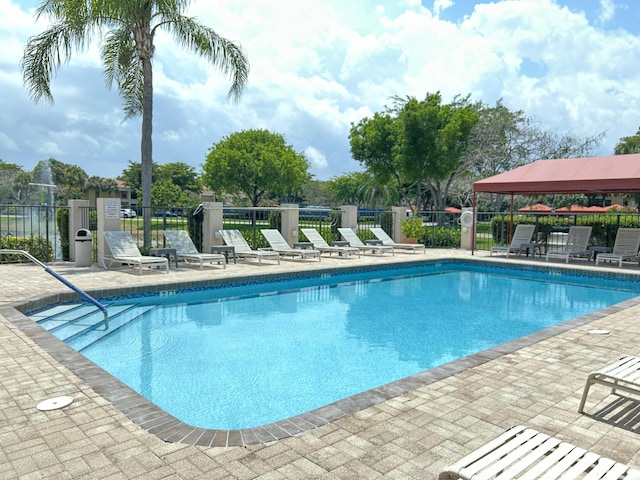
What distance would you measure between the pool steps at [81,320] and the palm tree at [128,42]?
511 centimetres

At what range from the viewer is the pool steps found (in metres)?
7.07

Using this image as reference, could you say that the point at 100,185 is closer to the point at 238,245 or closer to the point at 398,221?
the point at 398,221

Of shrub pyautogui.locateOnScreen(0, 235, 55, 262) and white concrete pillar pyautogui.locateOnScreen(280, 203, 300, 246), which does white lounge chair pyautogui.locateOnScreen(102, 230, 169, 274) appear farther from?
white concrete pillar pyautogui.locateOnScreen(280, 203, 300, 246)

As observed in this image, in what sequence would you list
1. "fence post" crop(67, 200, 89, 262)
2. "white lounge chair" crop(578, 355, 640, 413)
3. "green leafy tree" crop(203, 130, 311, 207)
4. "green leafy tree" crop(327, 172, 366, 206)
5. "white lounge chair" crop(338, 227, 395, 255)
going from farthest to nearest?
"green leafy tree" crop(327, 172, 366, 206)
"green leafy tree" crop(203, 130, 311, 207)
"white lounge chair" crop(338, 227, 395, 255)
"fence post" crop(67, 200, 89, 262)
"white lounge chair" crop(578, 355, 640, 413)

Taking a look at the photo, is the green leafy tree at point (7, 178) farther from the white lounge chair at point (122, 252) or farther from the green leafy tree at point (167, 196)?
the white lounge chair at point (122, 252)

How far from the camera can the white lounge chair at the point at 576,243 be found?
613 inches

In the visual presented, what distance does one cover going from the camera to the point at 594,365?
5.07 m

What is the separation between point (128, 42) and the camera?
14.5 m

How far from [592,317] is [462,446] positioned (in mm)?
5212

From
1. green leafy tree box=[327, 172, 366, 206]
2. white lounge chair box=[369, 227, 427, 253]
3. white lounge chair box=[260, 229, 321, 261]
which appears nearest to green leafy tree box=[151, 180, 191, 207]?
green leafy tree box=[327, 172, 366, 206]

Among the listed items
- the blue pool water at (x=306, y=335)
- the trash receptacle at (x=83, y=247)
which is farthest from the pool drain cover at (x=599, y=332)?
the trash receptacle at (x=83, y=247)

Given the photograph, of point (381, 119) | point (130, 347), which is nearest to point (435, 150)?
point (381, 119)

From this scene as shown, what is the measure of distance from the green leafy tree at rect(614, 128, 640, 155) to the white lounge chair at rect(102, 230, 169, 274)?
46.1m

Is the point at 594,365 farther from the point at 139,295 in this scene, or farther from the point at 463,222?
the point at 463,222
